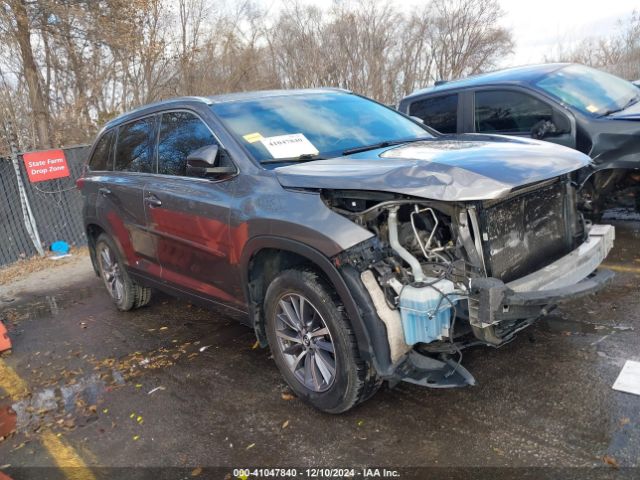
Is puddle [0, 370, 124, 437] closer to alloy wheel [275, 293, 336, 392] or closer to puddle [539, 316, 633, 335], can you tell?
alloy wheel [275, 293, 336, 392]

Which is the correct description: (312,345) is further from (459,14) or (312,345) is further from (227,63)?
(459,14)

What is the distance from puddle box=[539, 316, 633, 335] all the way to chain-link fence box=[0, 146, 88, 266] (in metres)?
7.96

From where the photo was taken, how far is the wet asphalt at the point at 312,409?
2.79m

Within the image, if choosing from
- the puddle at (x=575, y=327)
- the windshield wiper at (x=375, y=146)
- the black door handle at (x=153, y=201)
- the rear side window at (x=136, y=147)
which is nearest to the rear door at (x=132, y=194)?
the rear side window at (x=136, y=147)

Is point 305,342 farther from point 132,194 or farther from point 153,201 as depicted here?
point 132,194

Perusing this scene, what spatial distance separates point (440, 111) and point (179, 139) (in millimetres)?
3885

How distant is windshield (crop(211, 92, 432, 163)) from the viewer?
3.57 m

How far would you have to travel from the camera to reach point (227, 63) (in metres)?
20.9

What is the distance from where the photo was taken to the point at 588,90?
235 inches

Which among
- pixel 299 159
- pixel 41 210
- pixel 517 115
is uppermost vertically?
pixel 517 115

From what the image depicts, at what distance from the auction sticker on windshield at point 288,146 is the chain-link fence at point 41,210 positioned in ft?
22.0

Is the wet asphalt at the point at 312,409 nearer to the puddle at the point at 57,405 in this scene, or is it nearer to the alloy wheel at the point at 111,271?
the puddle at the point at 57,405

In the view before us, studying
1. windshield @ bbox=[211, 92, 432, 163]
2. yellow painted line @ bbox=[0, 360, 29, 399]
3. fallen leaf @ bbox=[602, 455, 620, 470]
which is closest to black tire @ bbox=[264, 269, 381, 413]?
windshield @ bbox=[211, 92, 432, 163]

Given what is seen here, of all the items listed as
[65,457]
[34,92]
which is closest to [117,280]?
[65,457]
